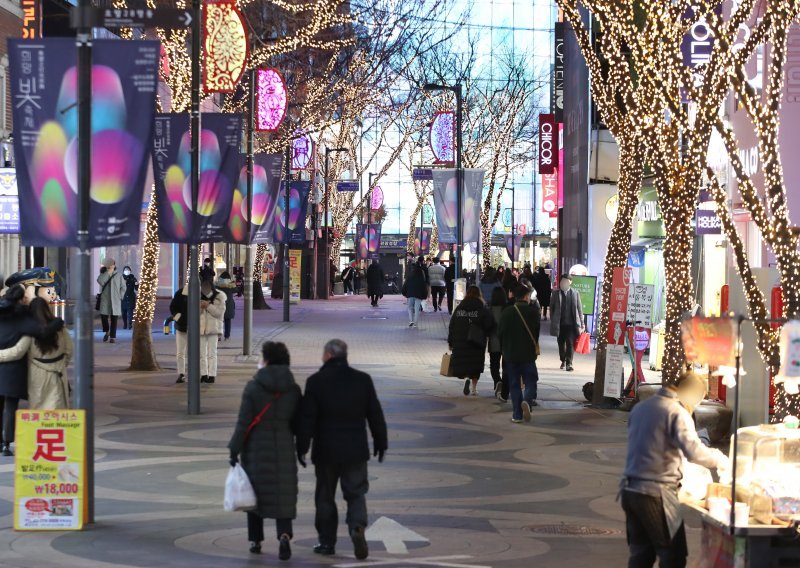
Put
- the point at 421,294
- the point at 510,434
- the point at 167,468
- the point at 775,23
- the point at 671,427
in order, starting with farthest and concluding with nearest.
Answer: the point at 421,294 → the point at 510,434 → the point at 167,468 → the point at 775,23 → the point at 671,427

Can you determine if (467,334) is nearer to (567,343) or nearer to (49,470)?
(567,343)

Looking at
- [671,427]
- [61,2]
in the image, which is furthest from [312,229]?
[671,427]

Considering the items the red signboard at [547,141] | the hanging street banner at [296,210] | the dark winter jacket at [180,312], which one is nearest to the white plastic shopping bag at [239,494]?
the dark winter jacket at [180,312]

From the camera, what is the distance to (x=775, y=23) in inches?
541

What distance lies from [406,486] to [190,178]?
856cm

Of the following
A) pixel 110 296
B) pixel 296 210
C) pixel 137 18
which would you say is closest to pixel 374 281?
pixel 296 210

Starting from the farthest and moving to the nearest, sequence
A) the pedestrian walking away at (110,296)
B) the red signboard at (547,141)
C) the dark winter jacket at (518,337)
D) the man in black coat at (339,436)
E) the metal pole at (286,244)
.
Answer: the red signboard at (547,141) → the metal pole at (286,244) → the pedestrian walking away at (110,296) → the dark winter jacket at (518,337) → the man in black coat at (339,436)

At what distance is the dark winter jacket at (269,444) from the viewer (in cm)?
1037

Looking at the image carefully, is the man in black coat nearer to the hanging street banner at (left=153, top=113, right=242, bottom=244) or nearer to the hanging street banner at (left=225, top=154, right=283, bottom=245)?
the hanging street banner at (left=153, top=113, right=242, bottom=244)

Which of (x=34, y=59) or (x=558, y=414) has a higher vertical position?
(x=34, y=59)

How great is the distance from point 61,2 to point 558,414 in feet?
92.1

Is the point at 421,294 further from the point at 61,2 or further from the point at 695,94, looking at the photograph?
the point at 695,94

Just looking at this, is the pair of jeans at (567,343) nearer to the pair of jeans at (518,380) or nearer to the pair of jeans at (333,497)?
the pair of jeans at (518,380)

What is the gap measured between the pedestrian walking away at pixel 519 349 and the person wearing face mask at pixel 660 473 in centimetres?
1043
